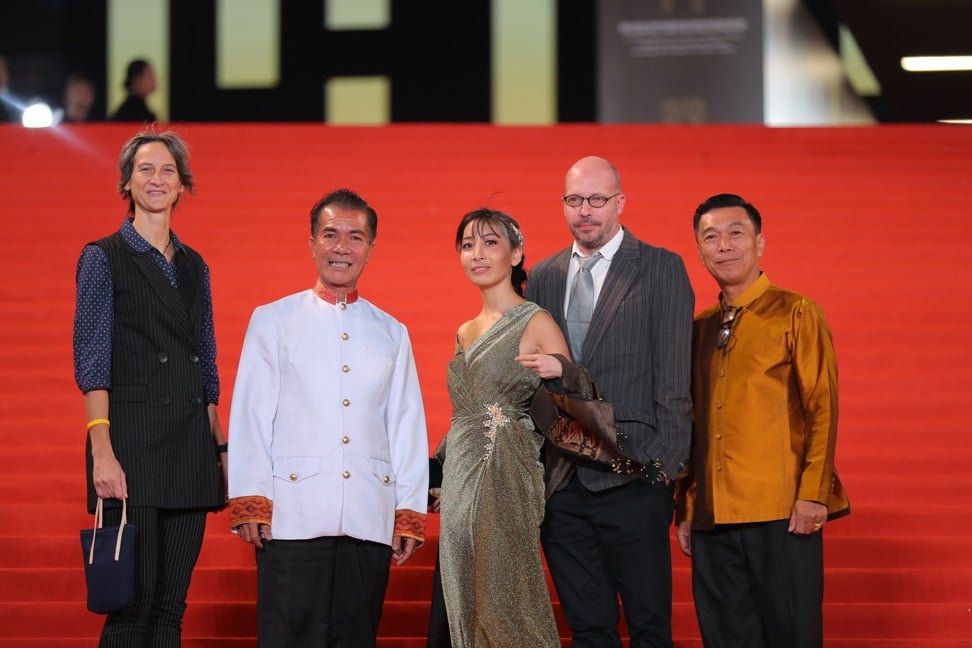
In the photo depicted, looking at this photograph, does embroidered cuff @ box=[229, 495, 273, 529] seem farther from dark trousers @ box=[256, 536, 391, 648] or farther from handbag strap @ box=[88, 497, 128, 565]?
handbag strap @ box=[88, 497, 128, 565]

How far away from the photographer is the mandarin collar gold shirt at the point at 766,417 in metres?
3.59

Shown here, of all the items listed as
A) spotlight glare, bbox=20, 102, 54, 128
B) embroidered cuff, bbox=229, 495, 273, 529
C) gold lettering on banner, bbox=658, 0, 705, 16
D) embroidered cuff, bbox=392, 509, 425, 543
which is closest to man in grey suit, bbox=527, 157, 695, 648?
embroidered cuff, bbox=392, 509, 425, 543

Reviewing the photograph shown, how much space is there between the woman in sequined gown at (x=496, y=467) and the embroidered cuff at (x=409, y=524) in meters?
0.11

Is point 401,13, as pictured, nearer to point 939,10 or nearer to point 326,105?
point 326,105

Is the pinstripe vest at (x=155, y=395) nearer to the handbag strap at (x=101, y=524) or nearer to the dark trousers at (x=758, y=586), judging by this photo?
the handbag strap at (x=101, y=524)

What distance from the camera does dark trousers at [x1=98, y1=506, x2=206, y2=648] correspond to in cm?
321

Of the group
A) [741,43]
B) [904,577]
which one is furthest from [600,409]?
[741,43]

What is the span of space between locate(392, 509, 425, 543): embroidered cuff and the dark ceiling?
9.37 m

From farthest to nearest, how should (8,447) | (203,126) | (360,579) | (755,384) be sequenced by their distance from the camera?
(203,126)
(8,447)
(755,384)
(360,579)

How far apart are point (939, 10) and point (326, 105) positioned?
18.4 ft

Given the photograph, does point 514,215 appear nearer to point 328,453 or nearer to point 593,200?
point 593,200

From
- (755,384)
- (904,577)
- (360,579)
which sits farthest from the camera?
(904,577)

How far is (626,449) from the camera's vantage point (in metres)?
3.42

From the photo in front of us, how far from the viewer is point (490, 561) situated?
3393 millimetres
